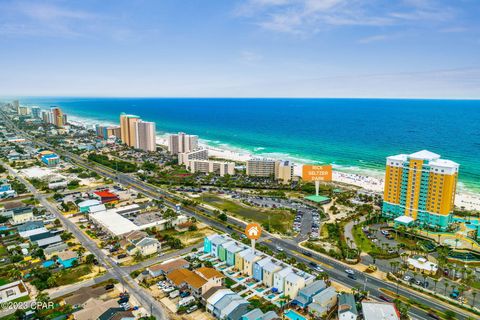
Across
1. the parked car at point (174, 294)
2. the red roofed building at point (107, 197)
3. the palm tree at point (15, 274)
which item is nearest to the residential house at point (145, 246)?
the parked car at point (174, 294)

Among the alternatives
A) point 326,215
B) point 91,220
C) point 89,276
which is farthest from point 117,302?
point 326,215

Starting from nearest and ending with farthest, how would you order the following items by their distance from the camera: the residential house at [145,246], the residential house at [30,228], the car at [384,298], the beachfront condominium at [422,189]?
the car at [384,298] → the residential house at [145,246] → the residential house at [30,228] → the beachfront condominium at [422,189]

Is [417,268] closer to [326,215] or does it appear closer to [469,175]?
[326,215]

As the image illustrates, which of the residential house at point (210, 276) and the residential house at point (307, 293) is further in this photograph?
the residential house at point (210, 276)

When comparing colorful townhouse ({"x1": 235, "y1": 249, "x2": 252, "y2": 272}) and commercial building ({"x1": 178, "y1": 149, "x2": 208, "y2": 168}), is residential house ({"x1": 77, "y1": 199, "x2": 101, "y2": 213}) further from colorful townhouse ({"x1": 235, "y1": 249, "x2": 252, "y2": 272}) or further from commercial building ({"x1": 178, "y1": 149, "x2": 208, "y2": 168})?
commercial building ({"x1": 178, "y1": 149, "x2": 208, "y2": 168})

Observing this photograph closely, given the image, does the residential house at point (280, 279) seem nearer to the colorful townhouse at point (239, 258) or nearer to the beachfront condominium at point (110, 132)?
the colorful townhouse at point (239, 258)

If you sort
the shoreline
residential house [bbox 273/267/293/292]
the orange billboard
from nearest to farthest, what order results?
1. residential house [bbox 273/267/293/292]
2. the orange billboard
3. the shoreline

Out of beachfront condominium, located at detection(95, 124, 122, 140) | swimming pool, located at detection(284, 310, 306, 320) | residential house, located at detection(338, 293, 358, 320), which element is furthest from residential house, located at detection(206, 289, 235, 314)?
beachfront condominium, located at detection(95, 124, 122, 140)
